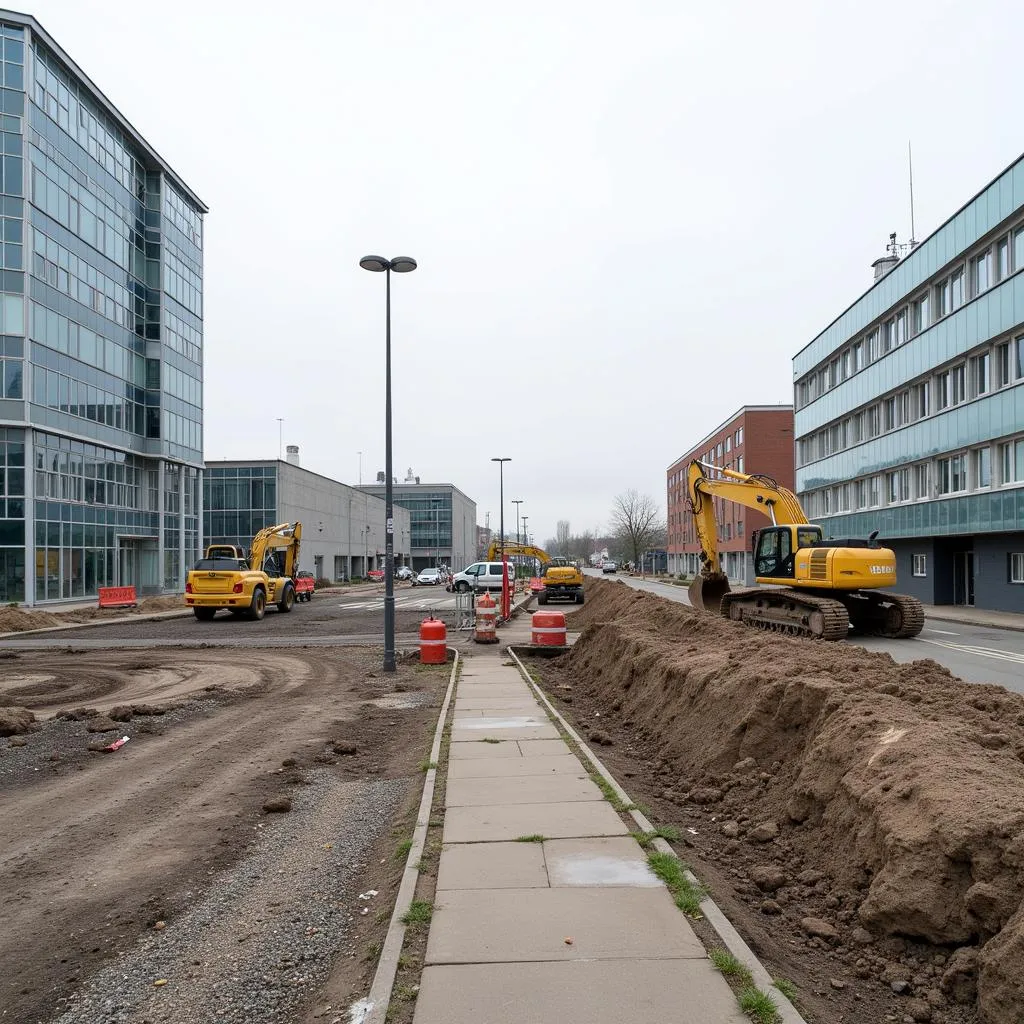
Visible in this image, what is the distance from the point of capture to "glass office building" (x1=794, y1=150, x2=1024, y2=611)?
97.6 feet

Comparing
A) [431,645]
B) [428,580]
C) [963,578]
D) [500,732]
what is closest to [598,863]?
[500,732]

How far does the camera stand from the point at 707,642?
542 inches

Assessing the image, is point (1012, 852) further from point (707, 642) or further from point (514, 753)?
point (707, 642)

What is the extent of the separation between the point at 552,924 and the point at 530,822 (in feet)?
6.13

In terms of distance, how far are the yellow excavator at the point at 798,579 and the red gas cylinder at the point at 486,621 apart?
19.0 feet

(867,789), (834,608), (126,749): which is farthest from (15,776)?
(834,608)

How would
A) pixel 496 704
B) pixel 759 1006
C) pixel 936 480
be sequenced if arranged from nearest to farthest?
1. pixel 759 1006
2. pixel 496 704
3. pixel 936 480

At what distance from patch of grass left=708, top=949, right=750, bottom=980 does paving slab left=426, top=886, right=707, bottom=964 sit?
83mm

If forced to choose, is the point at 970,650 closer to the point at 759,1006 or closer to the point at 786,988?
the point at 786,988

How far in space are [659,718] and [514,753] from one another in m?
2.74

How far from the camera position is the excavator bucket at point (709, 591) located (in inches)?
945

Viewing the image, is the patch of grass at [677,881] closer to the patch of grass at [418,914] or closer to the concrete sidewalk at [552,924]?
the concrete sidewalk at [552,924]

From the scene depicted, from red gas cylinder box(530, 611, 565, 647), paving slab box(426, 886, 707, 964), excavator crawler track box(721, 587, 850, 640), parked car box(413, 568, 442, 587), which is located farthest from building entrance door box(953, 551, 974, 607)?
parked car box(413, 568, 442, 587)

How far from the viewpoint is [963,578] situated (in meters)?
35.7
